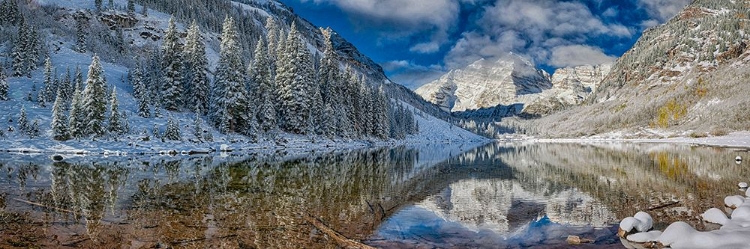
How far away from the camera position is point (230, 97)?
5681 centimetres

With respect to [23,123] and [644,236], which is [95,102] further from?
[644,236]

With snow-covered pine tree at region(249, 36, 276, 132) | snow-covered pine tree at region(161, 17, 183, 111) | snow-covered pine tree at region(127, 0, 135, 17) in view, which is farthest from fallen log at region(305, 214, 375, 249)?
snow-covered pine tree at region(127, 0, 135, 17)

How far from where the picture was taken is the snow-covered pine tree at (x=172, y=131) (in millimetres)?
48153

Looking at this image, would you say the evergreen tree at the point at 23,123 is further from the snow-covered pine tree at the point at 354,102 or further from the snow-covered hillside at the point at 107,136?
the snow-covered pine tree at the point at 354,102

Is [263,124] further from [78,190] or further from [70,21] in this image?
[70,21]

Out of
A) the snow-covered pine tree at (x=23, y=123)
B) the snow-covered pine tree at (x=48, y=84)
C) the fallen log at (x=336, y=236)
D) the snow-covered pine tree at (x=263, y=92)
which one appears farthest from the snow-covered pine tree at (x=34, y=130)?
the fallen log at (x=336, y=236)

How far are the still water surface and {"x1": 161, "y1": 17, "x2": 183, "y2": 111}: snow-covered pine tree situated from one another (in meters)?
31.0

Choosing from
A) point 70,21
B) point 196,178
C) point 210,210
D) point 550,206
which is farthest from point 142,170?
point 70,21

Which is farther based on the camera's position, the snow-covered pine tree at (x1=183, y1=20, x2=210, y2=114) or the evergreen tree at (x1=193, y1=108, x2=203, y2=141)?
the snow-covered pine tree at (x1=183, y1=20, x2=210, y2=114)

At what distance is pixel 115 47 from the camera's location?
9981 centimetres

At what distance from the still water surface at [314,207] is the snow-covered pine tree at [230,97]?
28830 mm

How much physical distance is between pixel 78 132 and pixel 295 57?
33.9m

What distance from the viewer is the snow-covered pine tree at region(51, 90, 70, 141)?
4216 centimetres

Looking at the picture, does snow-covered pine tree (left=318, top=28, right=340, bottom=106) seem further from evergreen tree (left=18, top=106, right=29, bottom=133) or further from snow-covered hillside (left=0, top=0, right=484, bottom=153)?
evergreen tree (left=18, top=106, right=29, bottom=133)
